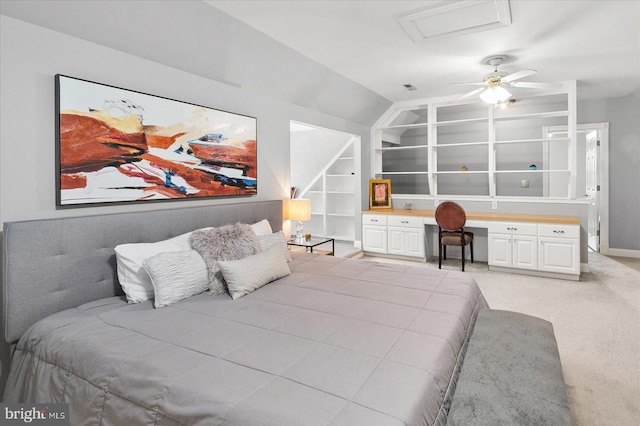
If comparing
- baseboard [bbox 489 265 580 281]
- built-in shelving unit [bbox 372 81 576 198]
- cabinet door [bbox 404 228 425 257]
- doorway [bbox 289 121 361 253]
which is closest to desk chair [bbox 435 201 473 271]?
cabinet door [bbox 404 228 425 257]

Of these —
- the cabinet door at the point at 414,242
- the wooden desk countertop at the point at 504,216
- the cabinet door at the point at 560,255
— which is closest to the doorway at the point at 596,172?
the wooden desk countertop at the point at 504,216

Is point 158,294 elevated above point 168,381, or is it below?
above

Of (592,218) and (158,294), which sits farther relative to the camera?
(592,218)

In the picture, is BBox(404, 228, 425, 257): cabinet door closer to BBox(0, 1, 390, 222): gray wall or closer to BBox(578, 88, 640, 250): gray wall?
BBox(0, 1, 390, 222): gray wall

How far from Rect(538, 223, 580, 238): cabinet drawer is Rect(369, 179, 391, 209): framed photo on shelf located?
7.57 ft

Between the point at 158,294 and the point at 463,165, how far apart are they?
5.52m

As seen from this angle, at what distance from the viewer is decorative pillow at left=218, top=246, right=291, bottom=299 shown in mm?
2260

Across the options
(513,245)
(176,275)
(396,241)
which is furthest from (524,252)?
(176,275)

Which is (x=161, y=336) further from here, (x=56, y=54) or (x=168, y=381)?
(x=56, y=54)

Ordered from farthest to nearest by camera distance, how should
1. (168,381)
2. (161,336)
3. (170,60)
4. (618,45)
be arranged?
1. (618,45)
2. (170,60)
3. (161,336)
4. (168,381)

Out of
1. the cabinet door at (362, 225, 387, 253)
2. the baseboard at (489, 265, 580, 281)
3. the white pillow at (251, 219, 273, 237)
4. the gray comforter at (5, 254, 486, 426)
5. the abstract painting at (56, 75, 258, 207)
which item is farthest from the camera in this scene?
the cabinet door at (362, 225, 387, 253)

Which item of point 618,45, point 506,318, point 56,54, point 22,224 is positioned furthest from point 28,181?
point 618,45

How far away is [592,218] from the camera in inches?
242

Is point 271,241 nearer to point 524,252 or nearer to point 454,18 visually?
point 454,18
